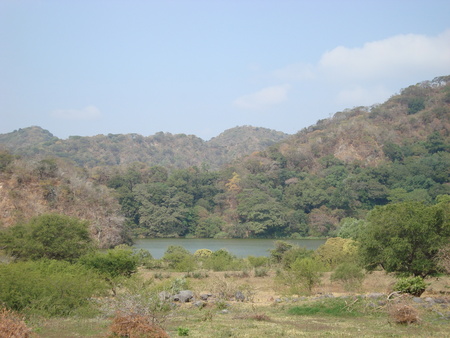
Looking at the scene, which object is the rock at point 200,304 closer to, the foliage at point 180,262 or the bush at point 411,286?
the bush at point 411,286

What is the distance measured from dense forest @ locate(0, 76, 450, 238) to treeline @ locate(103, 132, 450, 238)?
154mm

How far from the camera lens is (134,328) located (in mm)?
10672

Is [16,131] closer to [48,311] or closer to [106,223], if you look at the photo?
[106,223]

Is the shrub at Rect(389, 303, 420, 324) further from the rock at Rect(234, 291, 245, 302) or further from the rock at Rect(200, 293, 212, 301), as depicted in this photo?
the rock at Rect(200, 293, 212, 301)

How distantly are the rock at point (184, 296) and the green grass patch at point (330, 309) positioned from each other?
4.75 metres

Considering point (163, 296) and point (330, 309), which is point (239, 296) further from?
point (330, 309)

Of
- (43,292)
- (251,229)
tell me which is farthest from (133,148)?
(43,292)

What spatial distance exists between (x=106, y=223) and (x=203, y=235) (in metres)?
21.7

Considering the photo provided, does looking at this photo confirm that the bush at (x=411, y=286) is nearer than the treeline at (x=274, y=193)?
Yes

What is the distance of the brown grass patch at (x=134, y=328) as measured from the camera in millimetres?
10586

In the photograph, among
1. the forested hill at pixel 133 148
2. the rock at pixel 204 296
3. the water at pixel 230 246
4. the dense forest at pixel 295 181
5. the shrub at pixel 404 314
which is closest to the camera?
the shrub at pixel 404 314

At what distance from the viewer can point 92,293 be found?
1717cm

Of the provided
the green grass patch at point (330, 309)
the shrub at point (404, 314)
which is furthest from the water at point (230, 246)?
the shrub at point (404, 314)

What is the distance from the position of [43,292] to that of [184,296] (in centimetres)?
585
